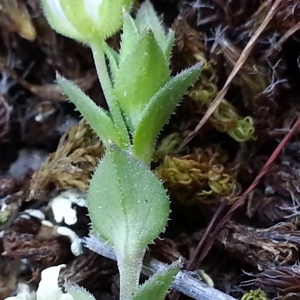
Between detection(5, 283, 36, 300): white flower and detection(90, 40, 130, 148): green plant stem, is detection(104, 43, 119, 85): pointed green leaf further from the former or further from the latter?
detection(5, 283, 36, 300): white flower

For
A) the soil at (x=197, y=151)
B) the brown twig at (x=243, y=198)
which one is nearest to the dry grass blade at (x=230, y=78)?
the soil at (x=197, y=151)

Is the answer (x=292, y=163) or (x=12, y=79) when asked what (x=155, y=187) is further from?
(x=12, y=79)

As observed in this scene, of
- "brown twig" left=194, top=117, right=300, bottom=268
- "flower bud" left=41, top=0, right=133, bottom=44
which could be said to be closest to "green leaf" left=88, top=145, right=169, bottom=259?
"brown twig" left=194, top=117, right=300, bottom=268

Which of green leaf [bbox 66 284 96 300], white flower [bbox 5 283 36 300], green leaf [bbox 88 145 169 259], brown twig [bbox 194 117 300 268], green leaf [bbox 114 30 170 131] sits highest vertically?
green leaf [bbox 114 30 170 131]

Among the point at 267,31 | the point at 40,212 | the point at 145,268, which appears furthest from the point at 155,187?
the point at 267,31

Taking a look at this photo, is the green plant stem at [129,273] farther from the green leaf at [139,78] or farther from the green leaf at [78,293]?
the green leaf at [139,78]

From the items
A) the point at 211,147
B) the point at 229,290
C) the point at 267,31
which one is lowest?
the point at 229,290
